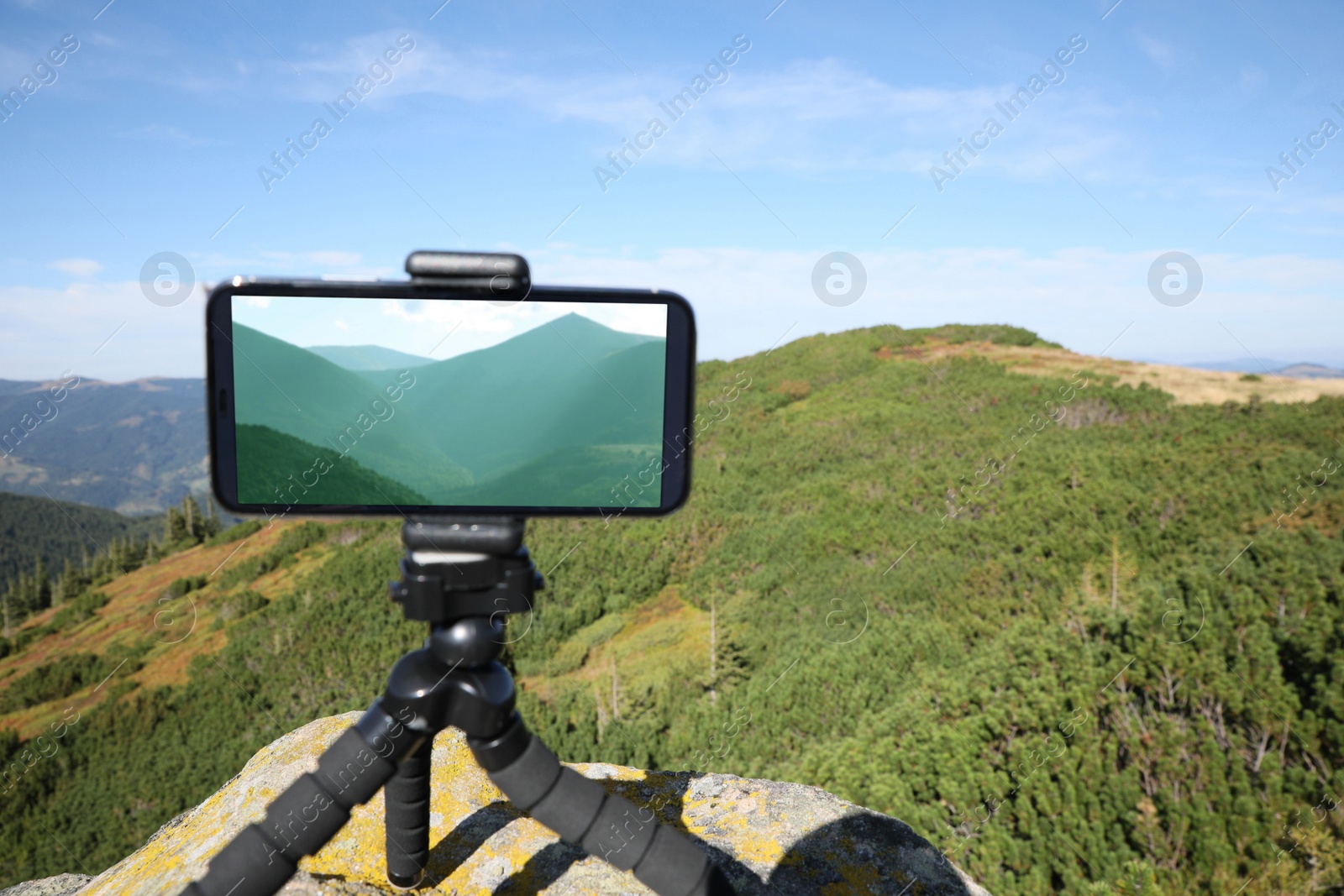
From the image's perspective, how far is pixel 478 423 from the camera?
4.67 feet

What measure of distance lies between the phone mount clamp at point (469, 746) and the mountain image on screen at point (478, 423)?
12 cm

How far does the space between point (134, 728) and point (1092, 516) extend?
59.2 feet

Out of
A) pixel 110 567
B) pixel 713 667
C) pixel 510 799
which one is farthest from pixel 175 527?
pixel 510 799

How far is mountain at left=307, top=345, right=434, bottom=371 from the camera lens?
137 cm

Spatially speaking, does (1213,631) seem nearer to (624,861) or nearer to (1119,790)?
(1119,790)

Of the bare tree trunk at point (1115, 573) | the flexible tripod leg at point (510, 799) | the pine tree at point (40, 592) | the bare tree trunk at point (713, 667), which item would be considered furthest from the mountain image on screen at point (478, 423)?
the pine tree at point (40, 592)

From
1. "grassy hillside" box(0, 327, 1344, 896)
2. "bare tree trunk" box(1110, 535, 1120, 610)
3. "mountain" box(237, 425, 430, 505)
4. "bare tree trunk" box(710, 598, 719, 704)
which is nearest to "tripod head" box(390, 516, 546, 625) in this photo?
"mountain" box(237, 425, 430, 505)

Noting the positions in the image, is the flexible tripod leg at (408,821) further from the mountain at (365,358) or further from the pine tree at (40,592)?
the pine tree at (40,592)

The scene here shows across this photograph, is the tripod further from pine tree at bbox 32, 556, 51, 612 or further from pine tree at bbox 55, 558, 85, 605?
pine tree at bbox 32, 556, 51, 612

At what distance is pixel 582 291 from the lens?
1271mm

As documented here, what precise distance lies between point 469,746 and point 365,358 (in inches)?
32.2

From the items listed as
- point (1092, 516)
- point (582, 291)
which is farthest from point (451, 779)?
point (1092, 516)

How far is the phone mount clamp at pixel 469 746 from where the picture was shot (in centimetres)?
130

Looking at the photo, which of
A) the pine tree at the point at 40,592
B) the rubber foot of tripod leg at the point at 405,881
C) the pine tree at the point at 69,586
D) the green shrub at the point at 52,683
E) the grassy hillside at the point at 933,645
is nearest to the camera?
the rubber foot of tripod leg at the point at 405,881
